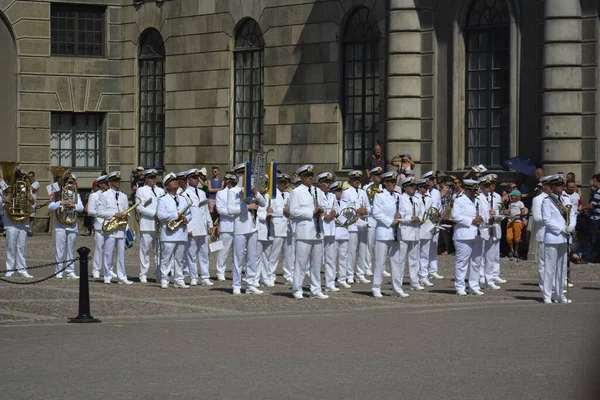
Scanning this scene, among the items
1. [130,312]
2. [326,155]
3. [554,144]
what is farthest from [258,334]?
[326,155]

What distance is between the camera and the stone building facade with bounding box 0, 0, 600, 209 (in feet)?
92.3

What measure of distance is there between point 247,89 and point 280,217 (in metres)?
13.2

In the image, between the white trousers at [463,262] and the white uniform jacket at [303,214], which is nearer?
the white uniform jacket at [303,214]

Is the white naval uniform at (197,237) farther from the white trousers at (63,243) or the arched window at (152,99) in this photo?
the arched window at (152,99)

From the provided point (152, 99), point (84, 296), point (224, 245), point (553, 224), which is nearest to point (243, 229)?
point (224, 245)

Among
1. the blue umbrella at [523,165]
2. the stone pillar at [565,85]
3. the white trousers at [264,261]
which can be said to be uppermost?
the stone pillar at [565,85]

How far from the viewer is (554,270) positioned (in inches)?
776

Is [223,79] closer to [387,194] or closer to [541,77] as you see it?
[541,77]

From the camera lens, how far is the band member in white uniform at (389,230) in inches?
811

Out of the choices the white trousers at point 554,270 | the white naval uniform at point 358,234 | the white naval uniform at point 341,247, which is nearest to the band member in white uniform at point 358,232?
the white naval uniform at point 358,234

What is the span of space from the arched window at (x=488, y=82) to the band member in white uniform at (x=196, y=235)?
323 inches

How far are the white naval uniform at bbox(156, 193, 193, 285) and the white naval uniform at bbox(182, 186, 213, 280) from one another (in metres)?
0.32

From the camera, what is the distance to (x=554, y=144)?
27.4m

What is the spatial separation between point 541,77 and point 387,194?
7978 mm
